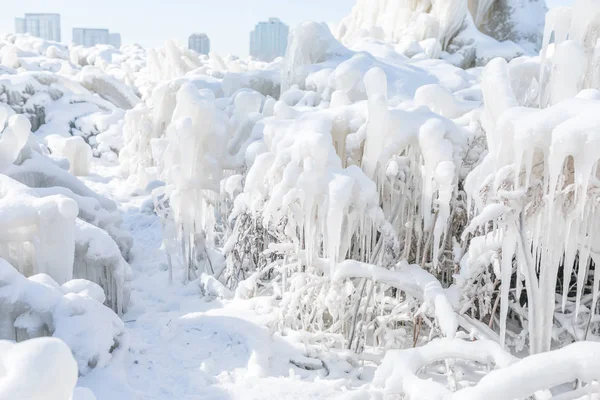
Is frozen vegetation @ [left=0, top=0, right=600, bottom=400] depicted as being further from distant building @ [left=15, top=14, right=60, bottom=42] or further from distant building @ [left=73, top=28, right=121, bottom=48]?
distant building @ [left=15, top=14, right=60, bottom=42]

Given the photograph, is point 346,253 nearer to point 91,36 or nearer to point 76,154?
point 76,154

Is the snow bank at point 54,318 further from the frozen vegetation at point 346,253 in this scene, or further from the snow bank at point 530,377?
the snow bank at point 530,377

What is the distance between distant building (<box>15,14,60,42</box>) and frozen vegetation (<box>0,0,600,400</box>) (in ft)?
240

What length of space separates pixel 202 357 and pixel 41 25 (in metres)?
79.1

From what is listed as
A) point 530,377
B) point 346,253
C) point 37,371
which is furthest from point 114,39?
point 530,377

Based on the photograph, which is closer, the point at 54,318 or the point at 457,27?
the point at 54,318

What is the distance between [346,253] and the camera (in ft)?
17.1

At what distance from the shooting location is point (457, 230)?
200 inches

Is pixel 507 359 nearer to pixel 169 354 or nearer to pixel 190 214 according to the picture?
pixel 169 354

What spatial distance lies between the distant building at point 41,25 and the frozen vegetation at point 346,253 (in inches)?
2881

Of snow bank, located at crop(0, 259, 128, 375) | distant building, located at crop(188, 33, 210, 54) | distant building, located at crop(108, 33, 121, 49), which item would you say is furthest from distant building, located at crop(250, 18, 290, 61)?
snow bank, located at crop(0, 259, 128, 375)

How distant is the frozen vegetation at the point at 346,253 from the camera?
266 centimetres

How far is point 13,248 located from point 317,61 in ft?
18.8

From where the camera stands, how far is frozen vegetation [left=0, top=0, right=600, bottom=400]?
2662 millimetres
